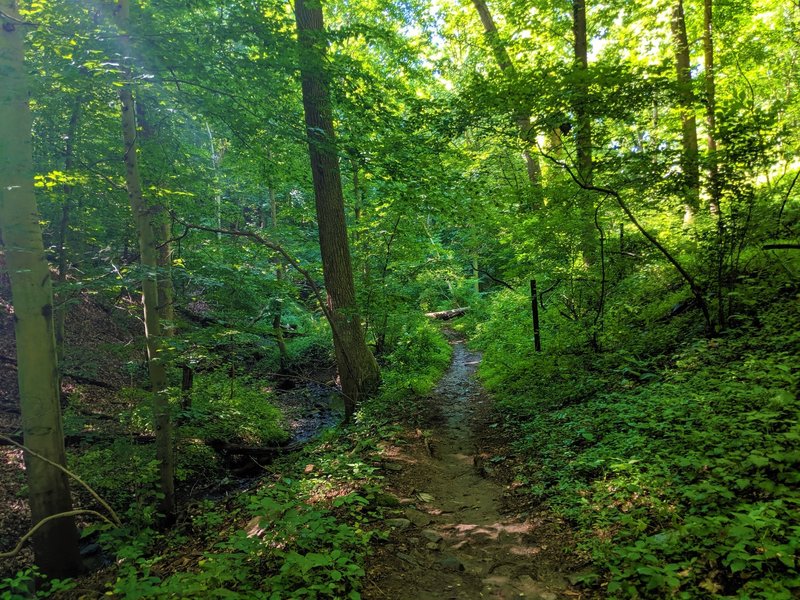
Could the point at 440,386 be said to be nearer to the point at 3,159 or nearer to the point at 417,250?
the point at 417,250

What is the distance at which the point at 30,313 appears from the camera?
4562mm

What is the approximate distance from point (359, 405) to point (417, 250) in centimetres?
490

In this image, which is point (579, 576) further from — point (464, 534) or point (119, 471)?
point (119, 471)

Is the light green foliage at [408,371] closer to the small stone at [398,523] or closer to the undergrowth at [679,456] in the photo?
the undergrowth at [679,456]

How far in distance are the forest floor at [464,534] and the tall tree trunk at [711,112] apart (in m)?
4.70

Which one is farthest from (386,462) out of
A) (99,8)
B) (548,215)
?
(99,8)

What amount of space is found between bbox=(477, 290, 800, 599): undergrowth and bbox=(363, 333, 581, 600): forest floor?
0.27 m

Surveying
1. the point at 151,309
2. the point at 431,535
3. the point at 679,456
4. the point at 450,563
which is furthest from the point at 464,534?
the point at 151,309

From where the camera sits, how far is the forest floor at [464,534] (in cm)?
319

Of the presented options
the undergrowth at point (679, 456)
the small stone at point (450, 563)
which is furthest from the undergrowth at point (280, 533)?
the undergrowth at point (679, 456)

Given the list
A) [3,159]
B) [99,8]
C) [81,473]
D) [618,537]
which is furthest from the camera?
[81,473]

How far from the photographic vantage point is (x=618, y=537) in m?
3.19

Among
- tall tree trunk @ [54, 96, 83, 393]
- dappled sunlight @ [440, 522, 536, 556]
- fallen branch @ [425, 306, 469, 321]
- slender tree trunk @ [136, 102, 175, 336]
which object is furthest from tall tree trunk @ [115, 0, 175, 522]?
fallen branch @ [425, 306, 469, 321]

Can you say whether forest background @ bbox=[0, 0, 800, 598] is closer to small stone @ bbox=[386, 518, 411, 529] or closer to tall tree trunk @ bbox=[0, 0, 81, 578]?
tall tree trunk @ bbox=[0, 0, 81, 578]
